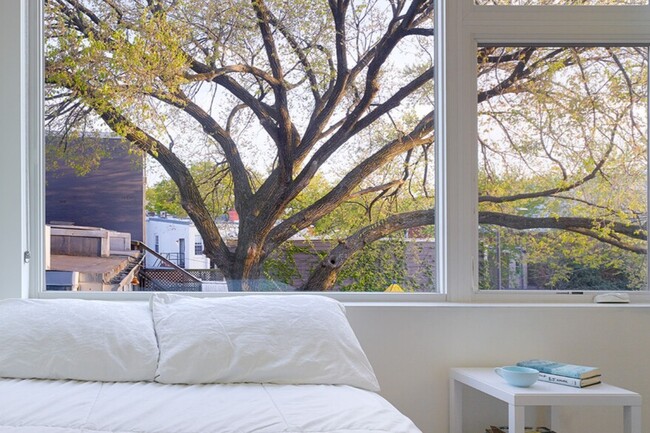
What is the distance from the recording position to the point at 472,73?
3.05 metres

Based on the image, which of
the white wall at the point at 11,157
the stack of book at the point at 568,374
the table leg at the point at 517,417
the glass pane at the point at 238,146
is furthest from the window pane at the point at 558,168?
the white wall at the point at 11,157

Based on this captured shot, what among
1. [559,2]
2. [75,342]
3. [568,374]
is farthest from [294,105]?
[568,374]

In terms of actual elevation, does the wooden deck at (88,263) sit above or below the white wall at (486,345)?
above

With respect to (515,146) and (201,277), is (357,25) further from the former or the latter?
(201,277)

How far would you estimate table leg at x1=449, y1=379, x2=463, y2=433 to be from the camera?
9.23 ft

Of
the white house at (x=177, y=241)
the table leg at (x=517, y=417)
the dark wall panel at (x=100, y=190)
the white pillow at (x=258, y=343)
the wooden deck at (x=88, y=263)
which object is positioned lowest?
the table leg at (x=517, y=417)

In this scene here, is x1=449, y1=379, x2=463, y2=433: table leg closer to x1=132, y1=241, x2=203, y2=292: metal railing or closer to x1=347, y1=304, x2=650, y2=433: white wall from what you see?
x1=347, y1=304, x2=650, y2=433: white wall

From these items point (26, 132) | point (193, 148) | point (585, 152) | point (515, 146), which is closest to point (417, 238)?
point (515, 146)

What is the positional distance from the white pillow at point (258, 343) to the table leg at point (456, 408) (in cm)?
50

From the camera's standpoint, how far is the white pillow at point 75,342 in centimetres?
238

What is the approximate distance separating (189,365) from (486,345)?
1.29 metres

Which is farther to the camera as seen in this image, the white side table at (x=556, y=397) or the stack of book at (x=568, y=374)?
the stack of book at (x=568, y=374)

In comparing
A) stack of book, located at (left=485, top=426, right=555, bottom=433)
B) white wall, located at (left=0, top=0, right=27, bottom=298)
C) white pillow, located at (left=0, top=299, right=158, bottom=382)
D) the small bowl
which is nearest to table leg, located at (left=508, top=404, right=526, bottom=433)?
the small bowl

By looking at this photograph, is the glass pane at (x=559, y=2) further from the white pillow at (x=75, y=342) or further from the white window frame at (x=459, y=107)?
the white pillow at (x=75, y=342)
